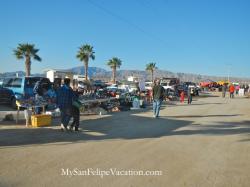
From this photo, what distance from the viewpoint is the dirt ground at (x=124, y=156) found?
5914 millimetres

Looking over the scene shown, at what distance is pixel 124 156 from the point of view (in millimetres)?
7660

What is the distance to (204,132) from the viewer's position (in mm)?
11570

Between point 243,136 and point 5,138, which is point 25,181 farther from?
point 243,136

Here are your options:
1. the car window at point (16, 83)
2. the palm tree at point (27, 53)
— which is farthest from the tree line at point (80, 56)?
the car window at point (16, 83)

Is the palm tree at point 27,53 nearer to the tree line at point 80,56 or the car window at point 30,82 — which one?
the tree line at point 80,56

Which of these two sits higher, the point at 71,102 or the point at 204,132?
the point at 71,102

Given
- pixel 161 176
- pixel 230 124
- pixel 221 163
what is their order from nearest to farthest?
pixel 161 176
pixel 221 163
pixel 230 124

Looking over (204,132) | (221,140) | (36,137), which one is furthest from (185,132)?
(36,137)

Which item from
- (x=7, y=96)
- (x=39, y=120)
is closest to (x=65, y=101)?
(x=39, y=120)

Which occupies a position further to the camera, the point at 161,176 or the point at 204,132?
the point at 204,132

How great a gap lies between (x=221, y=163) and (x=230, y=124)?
7.11 m

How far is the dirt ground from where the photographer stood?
5.91 meters

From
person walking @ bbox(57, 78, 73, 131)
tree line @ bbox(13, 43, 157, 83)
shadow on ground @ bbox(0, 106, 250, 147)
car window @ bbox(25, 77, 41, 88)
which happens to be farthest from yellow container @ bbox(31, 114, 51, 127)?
tree line @ bbox(13, 43, 157, 83)

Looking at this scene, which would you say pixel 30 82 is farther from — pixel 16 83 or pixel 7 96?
pixel 7 96
